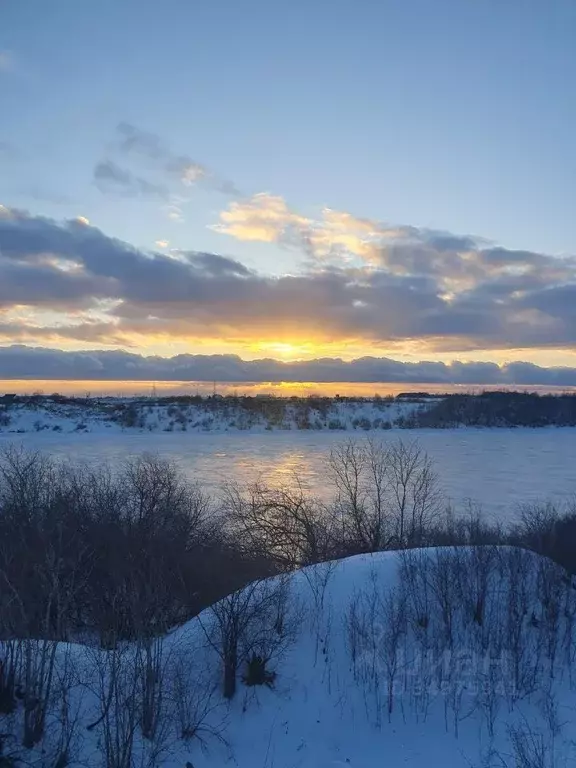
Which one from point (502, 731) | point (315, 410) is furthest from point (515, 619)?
point (315, 410)

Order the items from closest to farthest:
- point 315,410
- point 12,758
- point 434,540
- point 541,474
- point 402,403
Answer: point 12,758 → point 434,540 → point 541,474 → point 315,410 → point 402,403

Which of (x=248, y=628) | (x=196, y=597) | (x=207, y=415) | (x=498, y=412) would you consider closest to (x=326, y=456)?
(x=196, y=597)

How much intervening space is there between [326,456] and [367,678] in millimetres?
29670

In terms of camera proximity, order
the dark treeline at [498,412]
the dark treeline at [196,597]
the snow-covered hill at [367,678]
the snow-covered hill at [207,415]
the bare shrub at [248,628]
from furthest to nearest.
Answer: the dark treeline at [498,412], the snow-covered hill at [207,415], the bare shrub at [248,628], the snow-covered hill at [367,678], the dark treeline at [196,597]

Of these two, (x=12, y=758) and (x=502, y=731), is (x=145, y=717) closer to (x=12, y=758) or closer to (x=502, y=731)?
(x=12, y=758)

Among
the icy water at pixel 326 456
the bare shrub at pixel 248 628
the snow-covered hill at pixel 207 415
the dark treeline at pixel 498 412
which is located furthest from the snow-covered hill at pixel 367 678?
the dark treeline at pixel 498 412

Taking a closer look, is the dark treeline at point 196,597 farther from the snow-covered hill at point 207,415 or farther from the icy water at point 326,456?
the snow-covered hill at point 207,415

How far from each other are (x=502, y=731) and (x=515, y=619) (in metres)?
2.05

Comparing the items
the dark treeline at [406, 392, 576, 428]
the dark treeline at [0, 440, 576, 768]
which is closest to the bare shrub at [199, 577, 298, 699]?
the dark treeline at [0, 440, 576, 768]

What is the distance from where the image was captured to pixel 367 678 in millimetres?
8609

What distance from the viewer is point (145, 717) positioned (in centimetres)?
710

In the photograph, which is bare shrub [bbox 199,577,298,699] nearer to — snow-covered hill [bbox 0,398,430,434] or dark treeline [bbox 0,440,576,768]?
dark treeline [bbox 0,440,576,768]

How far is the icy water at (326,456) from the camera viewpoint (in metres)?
26.8

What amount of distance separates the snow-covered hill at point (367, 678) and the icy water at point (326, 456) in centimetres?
1183
